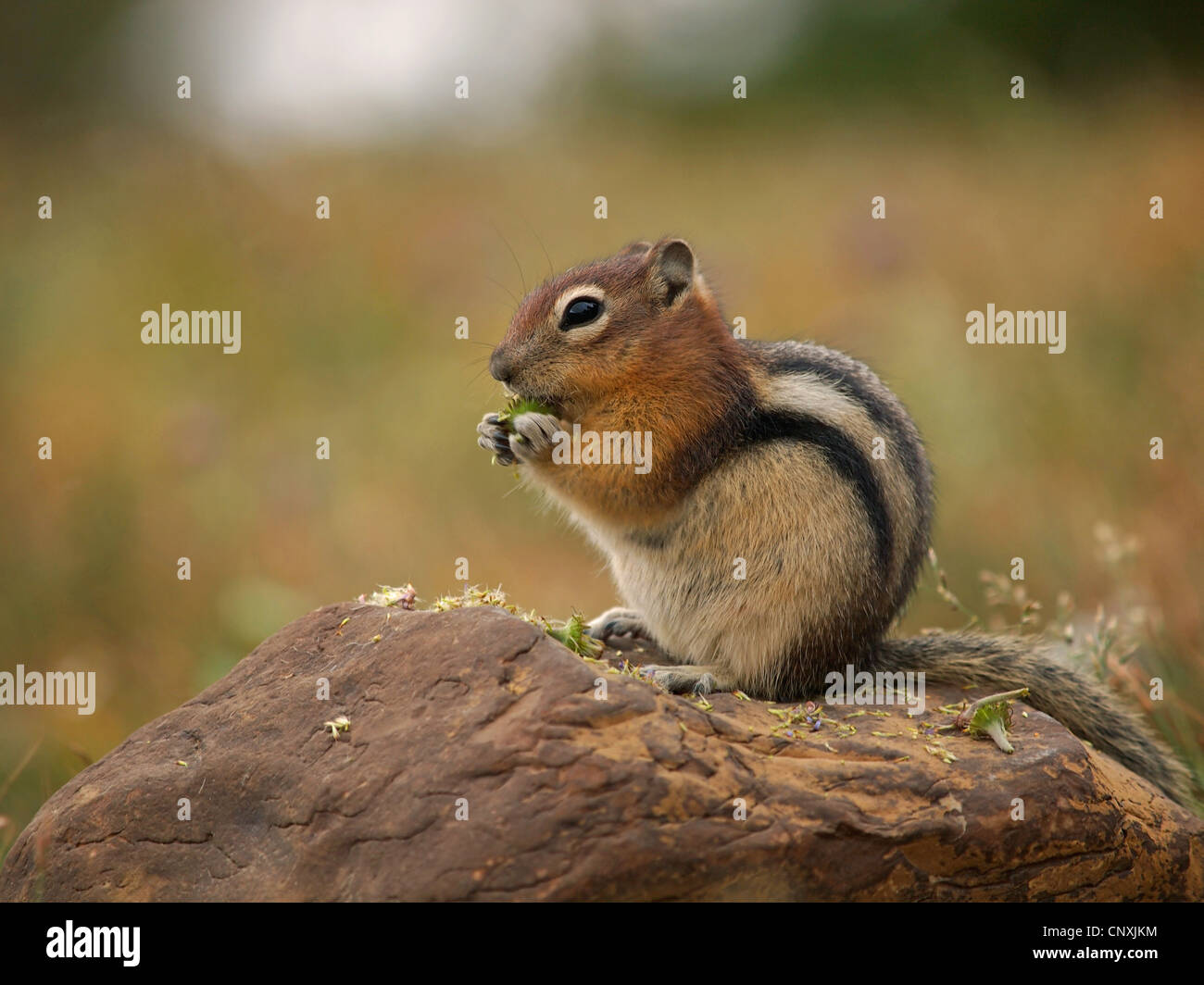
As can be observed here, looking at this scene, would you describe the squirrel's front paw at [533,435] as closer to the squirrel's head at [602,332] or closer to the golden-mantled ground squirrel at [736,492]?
the golden-mantled ground squirrel at [736,492]

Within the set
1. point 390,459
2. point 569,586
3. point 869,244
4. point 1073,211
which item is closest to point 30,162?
point 390,459

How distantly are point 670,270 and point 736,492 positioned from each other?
132 centimetres

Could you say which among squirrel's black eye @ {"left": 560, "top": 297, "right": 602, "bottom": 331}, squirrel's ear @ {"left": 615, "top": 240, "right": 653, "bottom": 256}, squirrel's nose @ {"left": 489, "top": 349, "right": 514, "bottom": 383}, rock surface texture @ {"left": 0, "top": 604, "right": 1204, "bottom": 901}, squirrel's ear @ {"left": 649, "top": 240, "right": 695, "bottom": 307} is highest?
squirrel's ear @ {"left": 615, "top": 240, "right": 653, "bottom": 256}

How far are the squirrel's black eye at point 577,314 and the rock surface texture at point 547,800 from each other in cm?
177

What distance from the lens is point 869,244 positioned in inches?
513

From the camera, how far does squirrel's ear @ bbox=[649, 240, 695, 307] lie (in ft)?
19.4

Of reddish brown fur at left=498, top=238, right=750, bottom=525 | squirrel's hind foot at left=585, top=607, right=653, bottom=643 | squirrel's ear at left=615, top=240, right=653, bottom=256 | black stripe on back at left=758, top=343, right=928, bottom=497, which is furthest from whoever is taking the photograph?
squirrel's ear at left=615, top=240, right=653, bottom=256

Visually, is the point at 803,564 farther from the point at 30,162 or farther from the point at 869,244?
the point at 30,162

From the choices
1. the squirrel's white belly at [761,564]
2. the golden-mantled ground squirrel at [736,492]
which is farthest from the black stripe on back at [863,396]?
the squirrel's white belly at [761,564]

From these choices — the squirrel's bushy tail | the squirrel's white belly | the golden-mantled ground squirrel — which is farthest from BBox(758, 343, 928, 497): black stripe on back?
the squirrel's bushy tail

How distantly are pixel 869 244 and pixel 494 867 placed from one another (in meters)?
10.8

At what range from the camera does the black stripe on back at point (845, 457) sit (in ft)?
17.4

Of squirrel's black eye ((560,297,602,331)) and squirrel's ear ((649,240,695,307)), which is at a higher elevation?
squirrel's ear ((649,240,695,307))

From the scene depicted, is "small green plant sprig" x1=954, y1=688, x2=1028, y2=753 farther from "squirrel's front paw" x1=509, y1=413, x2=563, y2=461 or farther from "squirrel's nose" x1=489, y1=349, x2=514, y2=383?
"squirrel's nose" x1=489, y1=349, x2=514, y2=383
